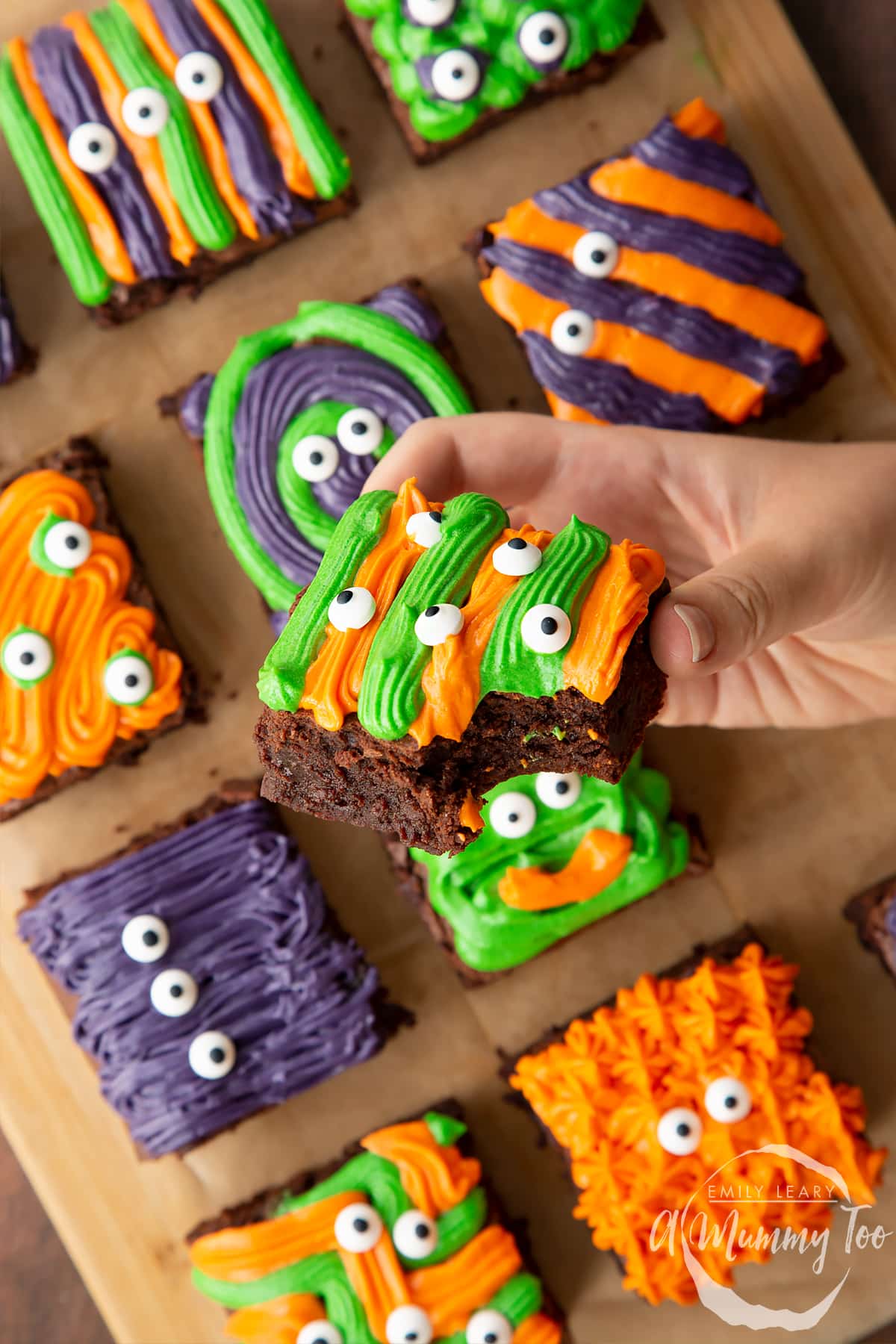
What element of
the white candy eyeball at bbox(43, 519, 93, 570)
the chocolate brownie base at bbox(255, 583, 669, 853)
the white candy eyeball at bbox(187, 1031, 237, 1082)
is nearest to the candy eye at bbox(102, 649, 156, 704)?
the white candy eyeball at bbox(43, 519, 93, 570)

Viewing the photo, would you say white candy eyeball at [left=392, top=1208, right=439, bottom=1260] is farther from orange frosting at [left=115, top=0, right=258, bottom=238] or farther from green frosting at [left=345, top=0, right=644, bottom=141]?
green frosting at [left=345, top=0, right=644, bottom=141]

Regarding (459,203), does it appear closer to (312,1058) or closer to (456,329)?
(456,329)

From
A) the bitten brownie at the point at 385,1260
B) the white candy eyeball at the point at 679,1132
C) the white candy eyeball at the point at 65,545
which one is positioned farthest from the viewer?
the white candy eyeball at the point at 65,545

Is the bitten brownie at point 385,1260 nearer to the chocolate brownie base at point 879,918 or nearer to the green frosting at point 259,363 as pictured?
the chocolate brownie base at point 879,918

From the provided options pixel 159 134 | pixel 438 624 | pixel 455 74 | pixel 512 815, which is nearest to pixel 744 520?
pixel 512 815

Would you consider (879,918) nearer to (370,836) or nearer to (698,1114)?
(698,1114)

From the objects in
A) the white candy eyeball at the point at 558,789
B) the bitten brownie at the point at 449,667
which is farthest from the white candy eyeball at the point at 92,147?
the white candy eyeball at the point at 558,789

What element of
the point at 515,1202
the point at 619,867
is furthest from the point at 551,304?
the point at 515,1202
